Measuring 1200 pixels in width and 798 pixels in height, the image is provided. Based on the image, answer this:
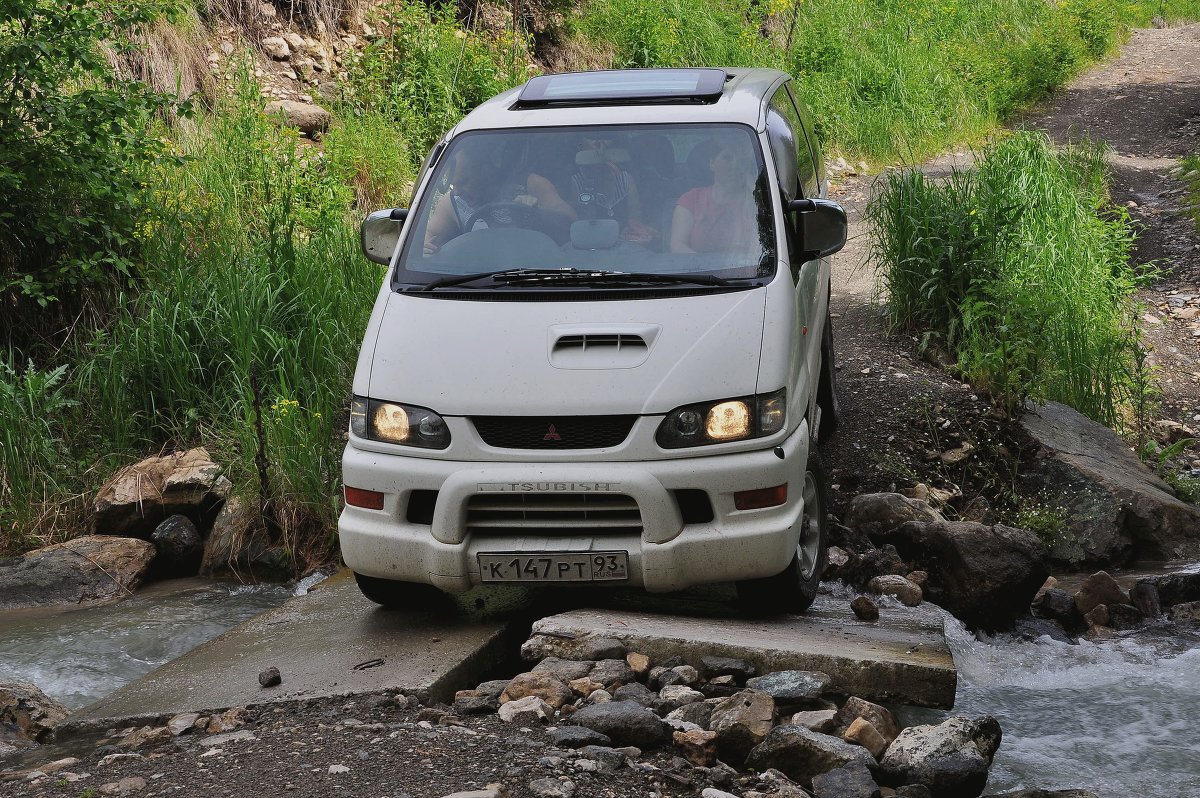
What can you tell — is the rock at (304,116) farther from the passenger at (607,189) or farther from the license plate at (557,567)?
the license plate at (557,567)

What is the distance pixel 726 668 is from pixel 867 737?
1.82 ft

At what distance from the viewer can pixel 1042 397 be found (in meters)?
7.98

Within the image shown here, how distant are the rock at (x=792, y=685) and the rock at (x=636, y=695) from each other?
1.13 feet

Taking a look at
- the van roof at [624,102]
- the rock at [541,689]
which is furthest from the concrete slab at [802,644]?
the van roof at [624,102]

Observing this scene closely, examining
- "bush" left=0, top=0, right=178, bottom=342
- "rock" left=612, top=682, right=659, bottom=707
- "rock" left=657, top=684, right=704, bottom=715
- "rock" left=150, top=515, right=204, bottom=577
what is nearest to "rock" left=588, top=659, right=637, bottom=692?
"rock" left=612, top=682, right=659, bottom=707

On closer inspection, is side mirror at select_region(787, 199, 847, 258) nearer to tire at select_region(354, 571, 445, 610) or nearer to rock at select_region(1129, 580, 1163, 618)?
tire at select_region(354, 571, 445, 610)

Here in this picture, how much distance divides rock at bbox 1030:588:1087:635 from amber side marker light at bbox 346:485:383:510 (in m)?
3.19

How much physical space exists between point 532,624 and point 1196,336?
302 inches

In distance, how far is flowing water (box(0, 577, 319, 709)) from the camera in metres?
5.43

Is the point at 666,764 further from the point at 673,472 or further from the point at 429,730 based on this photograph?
the point at 673,472

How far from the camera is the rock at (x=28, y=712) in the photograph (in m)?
4.52

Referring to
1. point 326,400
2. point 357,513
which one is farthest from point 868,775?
point 326,400

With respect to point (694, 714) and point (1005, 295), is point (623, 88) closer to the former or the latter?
point (694, 714)

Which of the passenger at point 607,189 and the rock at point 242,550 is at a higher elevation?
the passenger at point 607,189
